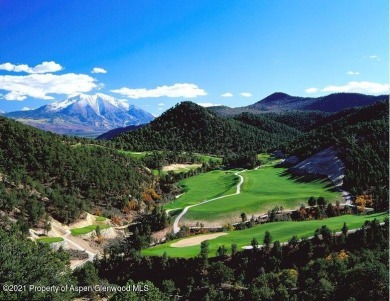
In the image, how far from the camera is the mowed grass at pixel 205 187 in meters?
112

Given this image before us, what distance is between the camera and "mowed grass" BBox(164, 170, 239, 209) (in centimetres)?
11176

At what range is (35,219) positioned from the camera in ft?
259

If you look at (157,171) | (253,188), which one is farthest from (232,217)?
(157,171)

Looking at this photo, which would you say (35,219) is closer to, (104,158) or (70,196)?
(70,196)

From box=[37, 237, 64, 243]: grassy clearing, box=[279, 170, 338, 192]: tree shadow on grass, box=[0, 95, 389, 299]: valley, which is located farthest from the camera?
box=[279, 170, 338, 192]: tree shadow on grass

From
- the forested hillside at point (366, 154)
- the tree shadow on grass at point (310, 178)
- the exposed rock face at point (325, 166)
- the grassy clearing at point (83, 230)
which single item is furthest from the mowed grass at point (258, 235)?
the exposed rock face at point (325, 166)

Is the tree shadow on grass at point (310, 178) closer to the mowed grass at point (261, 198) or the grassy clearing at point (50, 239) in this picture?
the mowed grass at point (261, 198)

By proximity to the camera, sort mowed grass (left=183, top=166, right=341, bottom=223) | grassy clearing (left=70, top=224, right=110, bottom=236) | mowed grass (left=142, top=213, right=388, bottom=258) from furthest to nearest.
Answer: mowed grass (left=183, top=166, right=341, bottom=223), grassy clearing (left=70, top=224, right=110, bottom=236), mowed grass (left=142, top=213, right=388, bottom=258)

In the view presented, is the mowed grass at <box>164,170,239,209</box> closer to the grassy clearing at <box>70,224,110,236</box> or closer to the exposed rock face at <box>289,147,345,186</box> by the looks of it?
the exposed rock face at <box>289,147,345,186</box>

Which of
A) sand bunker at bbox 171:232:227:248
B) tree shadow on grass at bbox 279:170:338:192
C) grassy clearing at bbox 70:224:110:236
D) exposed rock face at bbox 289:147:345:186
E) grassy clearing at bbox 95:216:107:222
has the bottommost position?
sand bunker at bbox 171:232:227:248

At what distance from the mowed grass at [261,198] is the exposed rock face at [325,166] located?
364 cm

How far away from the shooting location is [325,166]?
400 feet

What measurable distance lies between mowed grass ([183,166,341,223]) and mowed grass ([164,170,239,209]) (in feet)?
7.33

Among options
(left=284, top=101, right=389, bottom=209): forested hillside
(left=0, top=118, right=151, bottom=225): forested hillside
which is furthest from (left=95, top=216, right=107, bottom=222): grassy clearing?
(left=284, top=101, right=389, bottom=209): forested hillside
